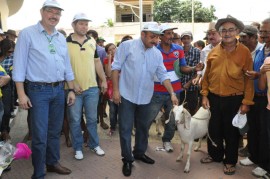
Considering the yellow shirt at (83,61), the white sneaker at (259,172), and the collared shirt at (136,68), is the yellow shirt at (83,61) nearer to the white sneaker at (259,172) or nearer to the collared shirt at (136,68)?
the collared shirt at (136,68)

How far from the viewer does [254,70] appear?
396 cm

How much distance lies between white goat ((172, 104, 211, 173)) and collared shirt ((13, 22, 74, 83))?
169cm

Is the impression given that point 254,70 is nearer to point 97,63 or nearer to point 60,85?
point 97,63

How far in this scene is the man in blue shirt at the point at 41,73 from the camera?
341cm

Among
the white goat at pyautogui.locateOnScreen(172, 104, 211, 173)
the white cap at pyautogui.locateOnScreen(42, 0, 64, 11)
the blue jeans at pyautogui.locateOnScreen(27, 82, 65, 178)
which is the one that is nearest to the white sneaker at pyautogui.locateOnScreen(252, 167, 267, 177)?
the white goat at pyautogui.locateOnScreen(172, 104, 211, 173)

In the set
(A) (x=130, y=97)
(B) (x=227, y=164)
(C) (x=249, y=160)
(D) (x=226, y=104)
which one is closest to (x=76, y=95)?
(A) (x=130, y=97)

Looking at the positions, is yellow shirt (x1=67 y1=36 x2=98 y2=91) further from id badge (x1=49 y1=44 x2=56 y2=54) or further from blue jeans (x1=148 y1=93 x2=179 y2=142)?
blue jeans (x1=148 y1=93 x2=179 y2=142)

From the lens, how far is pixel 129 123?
13.5 ft

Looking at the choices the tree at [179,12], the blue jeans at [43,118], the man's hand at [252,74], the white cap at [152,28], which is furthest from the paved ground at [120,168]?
the tree at [179,12]

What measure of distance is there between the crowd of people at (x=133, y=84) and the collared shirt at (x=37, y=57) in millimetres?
11

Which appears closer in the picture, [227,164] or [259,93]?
[259,93]

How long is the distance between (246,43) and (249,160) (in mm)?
1781

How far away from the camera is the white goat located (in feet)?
13.3

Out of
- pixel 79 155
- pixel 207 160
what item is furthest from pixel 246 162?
pixel 79 155
